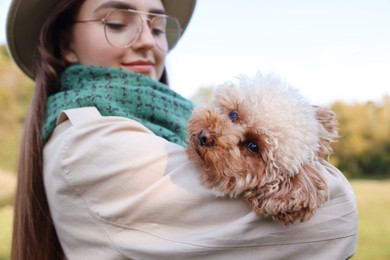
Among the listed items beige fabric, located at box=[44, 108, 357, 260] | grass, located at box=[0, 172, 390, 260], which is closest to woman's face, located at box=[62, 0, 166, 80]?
beige fabric, located at box=[44, 108, 357, 260]

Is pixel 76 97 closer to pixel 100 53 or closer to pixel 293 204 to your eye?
pixel 100 53

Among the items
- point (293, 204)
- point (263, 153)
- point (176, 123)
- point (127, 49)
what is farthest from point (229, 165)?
point (127, 49)

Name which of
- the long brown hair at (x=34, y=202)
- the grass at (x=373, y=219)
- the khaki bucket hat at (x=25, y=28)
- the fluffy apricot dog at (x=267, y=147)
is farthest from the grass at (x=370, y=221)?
the fluffy apricot dog at (x=267, y=147)

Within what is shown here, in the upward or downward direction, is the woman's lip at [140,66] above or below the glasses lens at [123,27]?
below

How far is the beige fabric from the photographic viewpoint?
1241mm

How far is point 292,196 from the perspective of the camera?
1.17 metres

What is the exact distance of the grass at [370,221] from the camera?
6672 millimetres

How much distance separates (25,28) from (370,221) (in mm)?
6962

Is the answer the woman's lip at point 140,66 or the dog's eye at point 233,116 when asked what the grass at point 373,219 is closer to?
the woman's lip at point 140,66

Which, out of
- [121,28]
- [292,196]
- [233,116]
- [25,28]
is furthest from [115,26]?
[292,196]

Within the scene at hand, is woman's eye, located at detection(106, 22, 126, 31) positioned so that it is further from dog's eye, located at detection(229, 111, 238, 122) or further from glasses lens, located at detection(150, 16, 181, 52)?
dog's eye, located at detection(229, 111, 238, 122)

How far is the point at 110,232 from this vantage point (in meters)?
1.34

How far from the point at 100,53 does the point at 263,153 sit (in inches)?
33.6

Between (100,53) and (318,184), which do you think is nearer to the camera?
(318,184)
